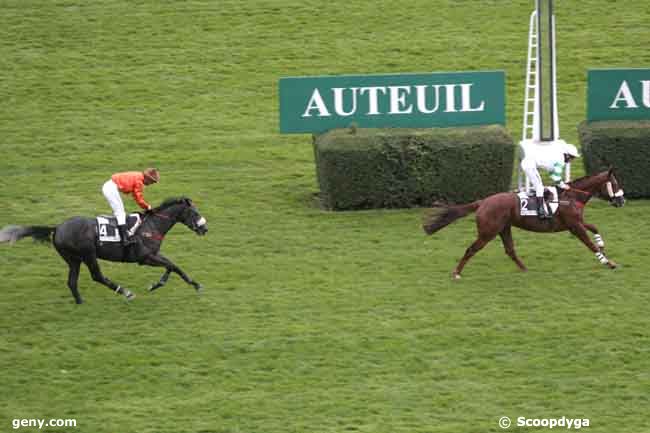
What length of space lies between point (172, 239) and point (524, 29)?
9.85 metres

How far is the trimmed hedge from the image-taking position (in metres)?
17.5

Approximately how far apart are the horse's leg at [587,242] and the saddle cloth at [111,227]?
484cm

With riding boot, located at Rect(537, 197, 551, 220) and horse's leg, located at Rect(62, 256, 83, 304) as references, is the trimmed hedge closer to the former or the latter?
riding boot, located at Rect(537, 197, 551, 220)

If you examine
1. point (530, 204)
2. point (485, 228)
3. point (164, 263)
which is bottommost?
point (164, 263)

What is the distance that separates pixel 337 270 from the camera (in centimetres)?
1547

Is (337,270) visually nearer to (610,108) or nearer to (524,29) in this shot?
(610,108)

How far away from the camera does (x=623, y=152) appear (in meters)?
17.6

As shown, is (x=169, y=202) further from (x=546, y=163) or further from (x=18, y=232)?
(x=546, y=163)

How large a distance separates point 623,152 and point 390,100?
313 centimetres

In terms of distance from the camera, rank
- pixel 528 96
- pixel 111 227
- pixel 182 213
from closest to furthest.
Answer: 1. pixel 111 227
2. pixel 182 213
3. pixel 528 96

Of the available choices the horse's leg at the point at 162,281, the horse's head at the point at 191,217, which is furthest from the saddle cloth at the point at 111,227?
the horse's leg at the point at 162,281

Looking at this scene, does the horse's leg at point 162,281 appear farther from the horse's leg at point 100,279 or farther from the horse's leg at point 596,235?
the horse's leg at point 596,235

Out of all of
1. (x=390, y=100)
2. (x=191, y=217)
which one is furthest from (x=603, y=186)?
(x=191, y=217)

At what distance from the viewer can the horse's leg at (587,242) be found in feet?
49.2
